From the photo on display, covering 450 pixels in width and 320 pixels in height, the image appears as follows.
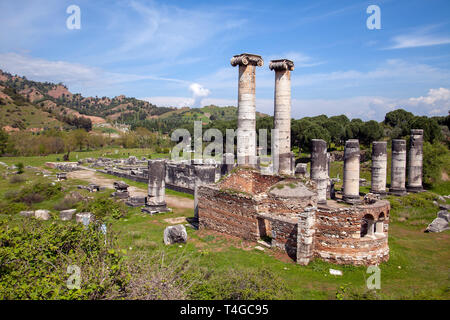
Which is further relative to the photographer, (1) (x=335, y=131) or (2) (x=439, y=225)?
(1) (x=335, y=131)

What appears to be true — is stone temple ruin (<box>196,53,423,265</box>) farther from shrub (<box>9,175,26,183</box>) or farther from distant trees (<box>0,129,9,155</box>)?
distant trees (<box>0,129,9,155</box>)

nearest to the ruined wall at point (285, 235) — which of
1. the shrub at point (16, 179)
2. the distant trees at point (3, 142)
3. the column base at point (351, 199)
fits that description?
the column base at point (351, 199)

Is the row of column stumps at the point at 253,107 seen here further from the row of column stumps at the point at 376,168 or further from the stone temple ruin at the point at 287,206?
the row of column stumps at the point at 376,168

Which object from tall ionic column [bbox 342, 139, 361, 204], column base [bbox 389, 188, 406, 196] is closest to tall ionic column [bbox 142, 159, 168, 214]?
tall ionic column [bbox 342, 139, 361, 204]

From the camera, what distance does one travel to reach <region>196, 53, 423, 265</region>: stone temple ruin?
35.1ft

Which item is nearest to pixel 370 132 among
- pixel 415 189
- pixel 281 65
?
pixel 415 189

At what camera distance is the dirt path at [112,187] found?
21.7 metres

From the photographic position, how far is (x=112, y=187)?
27.0 metres

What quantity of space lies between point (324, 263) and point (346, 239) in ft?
3.62

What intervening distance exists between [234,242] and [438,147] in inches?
985

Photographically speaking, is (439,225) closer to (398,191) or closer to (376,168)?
(376,168)

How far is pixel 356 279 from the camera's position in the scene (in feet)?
32.1

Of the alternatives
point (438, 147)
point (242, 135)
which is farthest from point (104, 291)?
point (438, 147)
